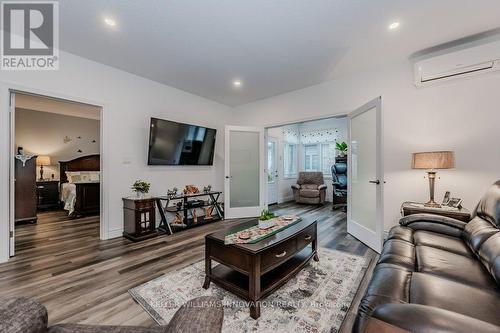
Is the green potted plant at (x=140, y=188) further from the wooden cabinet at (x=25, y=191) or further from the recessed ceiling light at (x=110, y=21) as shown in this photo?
the wooden cabinet at (x=25, y=191)

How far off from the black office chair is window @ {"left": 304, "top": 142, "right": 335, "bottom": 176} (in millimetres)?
1238

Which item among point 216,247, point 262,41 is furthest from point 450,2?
point 216,247

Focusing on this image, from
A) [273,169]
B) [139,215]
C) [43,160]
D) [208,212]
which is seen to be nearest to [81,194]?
[43,160]

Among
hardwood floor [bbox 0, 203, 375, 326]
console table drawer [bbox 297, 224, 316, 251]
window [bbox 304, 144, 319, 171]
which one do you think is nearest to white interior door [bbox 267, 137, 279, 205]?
window [bbox 304, 144, 319, 171]

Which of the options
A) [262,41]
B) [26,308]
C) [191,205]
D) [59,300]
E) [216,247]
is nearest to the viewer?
[26,308]

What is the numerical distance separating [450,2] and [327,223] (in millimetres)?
3443

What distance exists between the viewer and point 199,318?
2.28ft

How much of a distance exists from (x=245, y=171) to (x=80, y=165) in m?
4.81

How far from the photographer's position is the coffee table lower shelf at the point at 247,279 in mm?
1711

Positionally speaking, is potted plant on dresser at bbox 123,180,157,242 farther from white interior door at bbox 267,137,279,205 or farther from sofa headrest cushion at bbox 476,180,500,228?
sofa headrest cushion at bbox 476,180,500,228

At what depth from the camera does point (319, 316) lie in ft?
5.26

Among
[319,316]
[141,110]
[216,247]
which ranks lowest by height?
[319,316]

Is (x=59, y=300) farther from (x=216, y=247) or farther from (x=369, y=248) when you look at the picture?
(x=369, y=248)

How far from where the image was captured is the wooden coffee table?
1622mm
